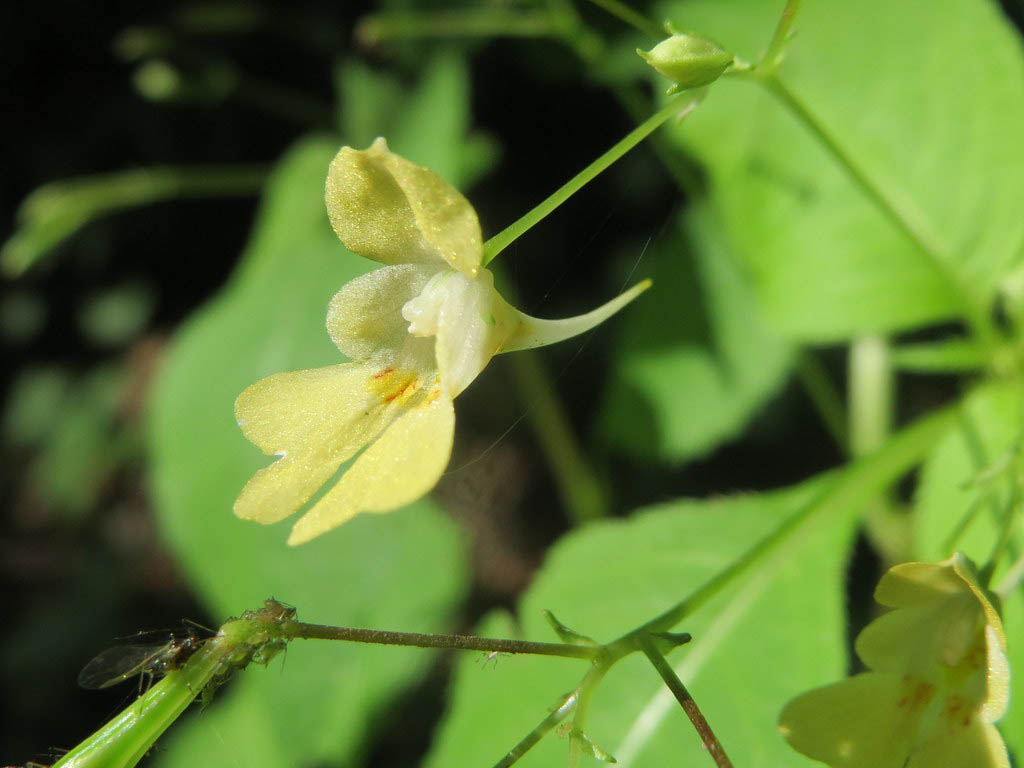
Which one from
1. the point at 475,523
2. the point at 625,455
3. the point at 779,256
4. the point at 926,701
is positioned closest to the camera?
the point at 926,701

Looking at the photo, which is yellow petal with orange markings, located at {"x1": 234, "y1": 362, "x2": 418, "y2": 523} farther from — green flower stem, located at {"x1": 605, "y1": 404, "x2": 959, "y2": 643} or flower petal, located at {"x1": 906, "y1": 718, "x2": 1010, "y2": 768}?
green flower stem, located at {"x1": 605, "y1": 404, "x2": 959, "y2": 643}

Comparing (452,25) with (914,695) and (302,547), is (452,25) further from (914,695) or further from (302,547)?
(914,695)

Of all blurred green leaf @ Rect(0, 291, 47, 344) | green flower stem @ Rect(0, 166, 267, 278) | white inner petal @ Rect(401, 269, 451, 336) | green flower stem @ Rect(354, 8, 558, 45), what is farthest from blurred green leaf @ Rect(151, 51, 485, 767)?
blurred green leaf @ Rect(0, 291, 47, 344)

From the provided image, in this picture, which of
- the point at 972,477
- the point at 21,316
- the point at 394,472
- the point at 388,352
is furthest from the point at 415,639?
the point at 21,316

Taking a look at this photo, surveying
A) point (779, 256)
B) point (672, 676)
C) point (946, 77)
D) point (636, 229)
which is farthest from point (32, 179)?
point (672, 676)

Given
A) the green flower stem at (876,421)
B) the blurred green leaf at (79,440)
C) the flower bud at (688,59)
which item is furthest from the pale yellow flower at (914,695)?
the blurred green leaf at (79,440)

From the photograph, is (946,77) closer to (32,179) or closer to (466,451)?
(466,451)

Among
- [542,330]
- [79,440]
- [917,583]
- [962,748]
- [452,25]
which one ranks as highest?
[452,25]
